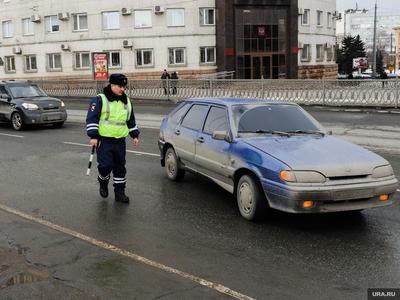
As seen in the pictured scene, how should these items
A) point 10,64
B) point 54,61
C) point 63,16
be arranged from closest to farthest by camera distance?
point 63,16, point 54,61, point 10,64

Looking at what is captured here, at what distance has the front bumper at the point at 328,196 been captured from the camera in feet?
18.1

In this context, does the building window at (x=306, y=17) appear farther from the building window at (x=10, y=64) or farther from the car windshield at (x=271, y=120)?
the car windshield at (x=271, y=120)

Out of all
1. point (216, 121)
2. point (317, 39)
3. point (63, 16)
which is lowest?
point (216, 121)

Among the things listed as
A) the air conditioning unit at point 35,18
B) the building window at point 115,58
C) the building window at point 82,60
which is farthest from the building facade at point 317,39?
the air conditioning unit at point 35,18

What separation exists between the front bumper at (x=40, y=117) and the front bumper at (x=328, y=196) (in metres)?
12.5

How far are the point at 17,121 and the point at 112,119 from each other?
36.4 ft

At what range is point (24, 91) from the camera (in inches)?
711

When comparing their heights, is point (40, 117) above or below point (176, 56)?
below

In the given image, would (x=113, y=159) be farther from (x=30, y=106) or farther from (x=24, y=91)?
(x=24, y=91)

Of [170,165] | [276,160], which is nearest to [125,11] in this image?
[170,165]

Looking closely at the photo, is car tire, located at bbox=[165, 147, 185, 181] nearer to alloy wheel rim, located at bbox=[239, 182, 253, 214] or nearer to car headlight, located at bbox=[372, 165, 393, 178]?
alloy wheel rim, located at bbox=[239, 182, 253, 214]

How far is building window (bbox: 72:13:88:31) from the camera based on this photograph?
45.9 m

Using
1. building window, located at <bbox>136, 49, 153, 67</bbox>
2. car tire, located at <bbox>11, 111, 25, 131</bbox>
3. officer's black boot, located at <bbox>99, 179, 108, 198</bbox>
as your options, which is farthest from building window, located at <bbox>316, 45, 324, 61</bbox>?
officer's black boot, located at <bbox>99, 179, 108, 198</bbox>

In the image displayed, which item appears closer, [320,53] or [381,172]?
[381,172]
